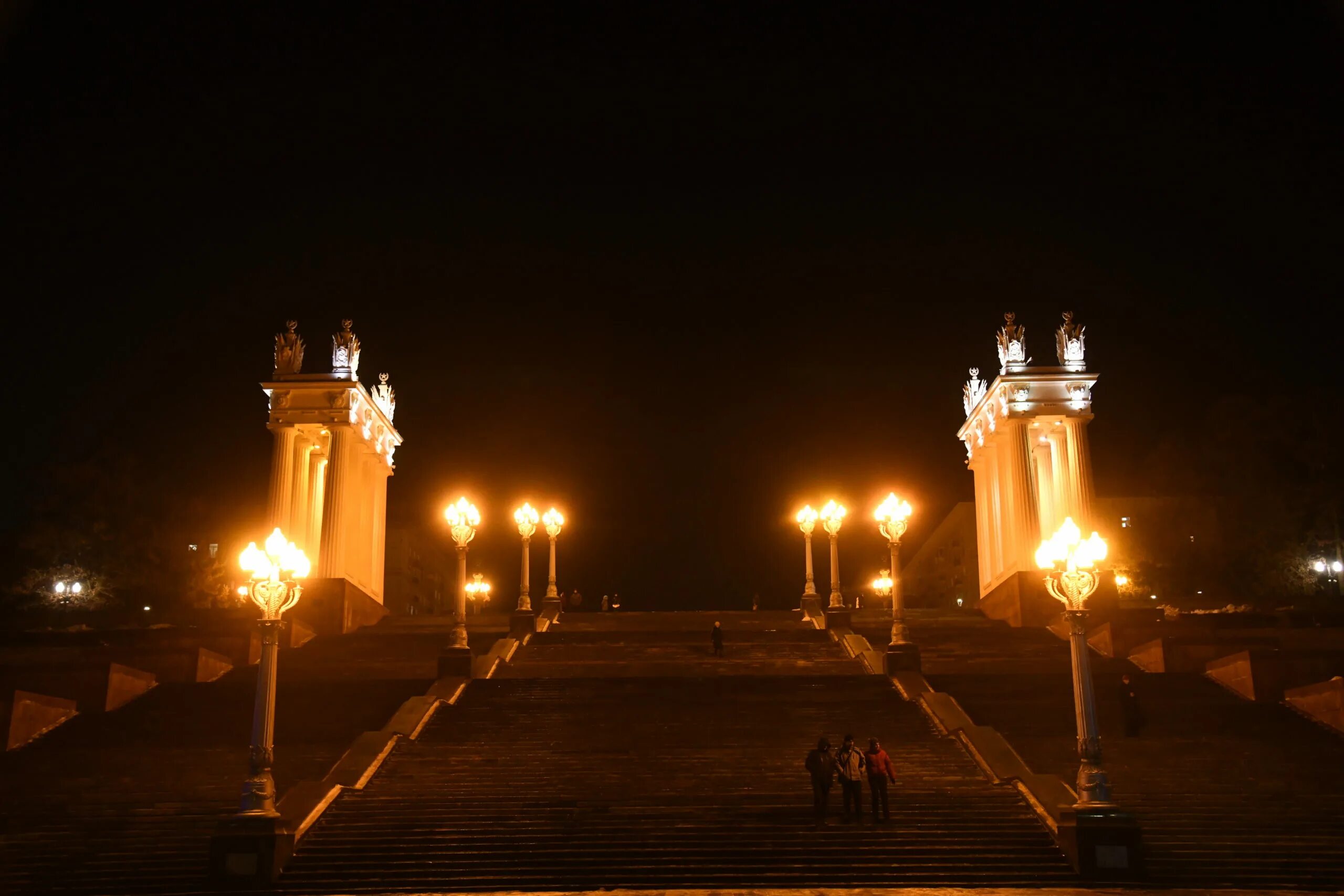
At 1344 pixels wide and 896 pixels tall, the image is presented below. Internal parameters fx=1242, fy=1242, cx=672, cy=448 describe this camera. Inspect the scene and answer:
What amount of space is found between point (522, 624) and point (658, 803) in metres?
17.1

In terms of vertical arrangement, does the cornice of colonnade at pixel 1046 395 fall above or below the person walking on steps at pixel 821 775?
above

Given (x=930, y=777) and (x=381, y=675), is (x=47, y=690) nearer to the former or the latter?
(x=381, y=675)

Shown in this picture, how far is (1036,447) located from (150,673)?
2995 centimetres

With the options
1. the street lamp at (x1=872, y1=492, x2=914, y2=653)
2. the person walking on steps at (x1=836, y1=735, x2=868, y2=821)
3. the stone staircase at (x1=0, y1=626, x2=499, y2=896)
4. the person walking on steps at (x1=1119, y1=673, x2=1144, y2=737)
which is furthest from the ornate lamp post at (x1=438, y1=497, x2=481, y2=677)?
the person walking on steps at (x1=1119, y1=673, x2=1144, y2=737)

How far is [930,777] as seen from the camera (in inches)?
799

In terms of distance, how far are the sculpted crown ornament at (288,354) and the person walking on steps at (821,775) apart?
29.4 m

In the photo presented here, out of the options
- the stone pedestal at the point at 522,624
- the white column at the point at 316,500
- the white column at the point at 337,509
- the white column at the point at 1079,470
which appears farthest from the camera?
the white column at the point at 316,500

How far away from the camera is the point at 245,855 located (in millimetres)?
16719

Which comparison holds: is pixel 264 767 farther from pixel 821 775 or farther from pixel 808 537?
pixel 808 537

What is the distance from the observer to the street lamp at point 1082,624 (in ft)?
56.0

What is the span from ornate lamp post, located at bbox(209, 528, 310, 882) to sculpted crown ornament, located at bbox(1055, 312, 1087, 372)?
30.4m

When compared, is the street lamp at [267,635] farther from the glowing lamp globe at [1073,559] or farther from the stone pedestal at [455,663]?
the glowing lamp globe at [1073,559]

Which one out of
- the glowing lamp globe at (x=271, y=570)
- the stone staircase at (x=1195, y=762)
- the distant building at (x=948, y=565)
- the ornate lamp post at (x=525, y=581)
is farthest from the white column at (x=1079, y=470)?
the distant building at (x=948, y=565)

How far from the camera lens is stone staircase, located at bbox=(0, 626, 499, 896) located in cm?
1741
